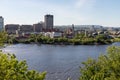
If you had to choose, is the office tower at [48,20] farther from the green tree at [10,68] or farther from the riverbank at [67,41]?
the green tree at [10,68]

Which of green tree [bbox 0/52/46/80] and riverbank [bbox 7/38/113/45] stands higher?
green tree [bbox 0/52/46/80]

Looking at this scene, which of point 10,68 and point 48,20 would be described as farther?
point 48,20

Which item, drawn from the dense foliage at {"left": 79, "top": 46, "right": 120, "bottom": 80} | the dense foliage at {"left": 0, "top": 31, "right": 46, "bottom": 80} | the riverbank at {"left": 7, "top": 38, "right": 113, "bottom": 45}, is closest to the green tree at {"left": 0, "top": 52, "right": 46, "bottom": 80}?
the dense foliage at {"left": 0, "top": 31, "right": 46, "bottom": 80}

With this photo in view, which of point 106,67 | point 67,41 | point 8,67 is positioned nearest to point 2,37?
point 8,67

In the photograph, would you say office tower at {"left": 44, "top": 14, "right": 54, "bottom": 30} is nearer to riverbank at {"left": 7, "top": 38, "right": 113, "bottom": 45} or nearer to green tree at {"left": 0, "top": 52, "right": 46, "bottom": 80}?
riverbank at {"left": 7, "top": 38, "right": 113, "bottom": 45}

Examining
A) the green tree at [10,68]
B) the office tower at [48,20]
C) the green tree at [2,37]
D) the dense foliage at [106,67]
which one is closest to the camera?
the green tree at [10,68]

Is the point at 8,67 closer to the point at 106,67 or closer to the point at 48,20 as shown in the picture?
the point at 106,67

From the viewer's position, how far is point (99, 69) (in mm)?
17125

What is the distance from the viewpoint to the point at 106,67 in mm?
15727

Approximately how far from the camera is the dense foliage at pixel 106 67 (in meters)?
14.8

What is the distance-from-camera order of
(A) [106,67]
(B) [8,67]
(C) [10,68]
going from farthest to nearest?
(A) [106,67]
(C) [10,68]
(B) [8,67]

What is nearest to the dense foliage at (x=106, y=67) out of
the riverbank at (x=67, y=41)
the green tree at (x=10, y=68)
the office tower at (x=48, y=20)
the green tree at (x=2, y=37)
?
the green tree at (x=10, y=68)

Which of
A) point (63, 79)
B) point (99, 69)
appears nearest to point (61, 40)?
point (63, 79)

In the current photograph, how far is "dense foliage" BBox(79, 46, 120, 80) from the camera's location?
14797 mm
